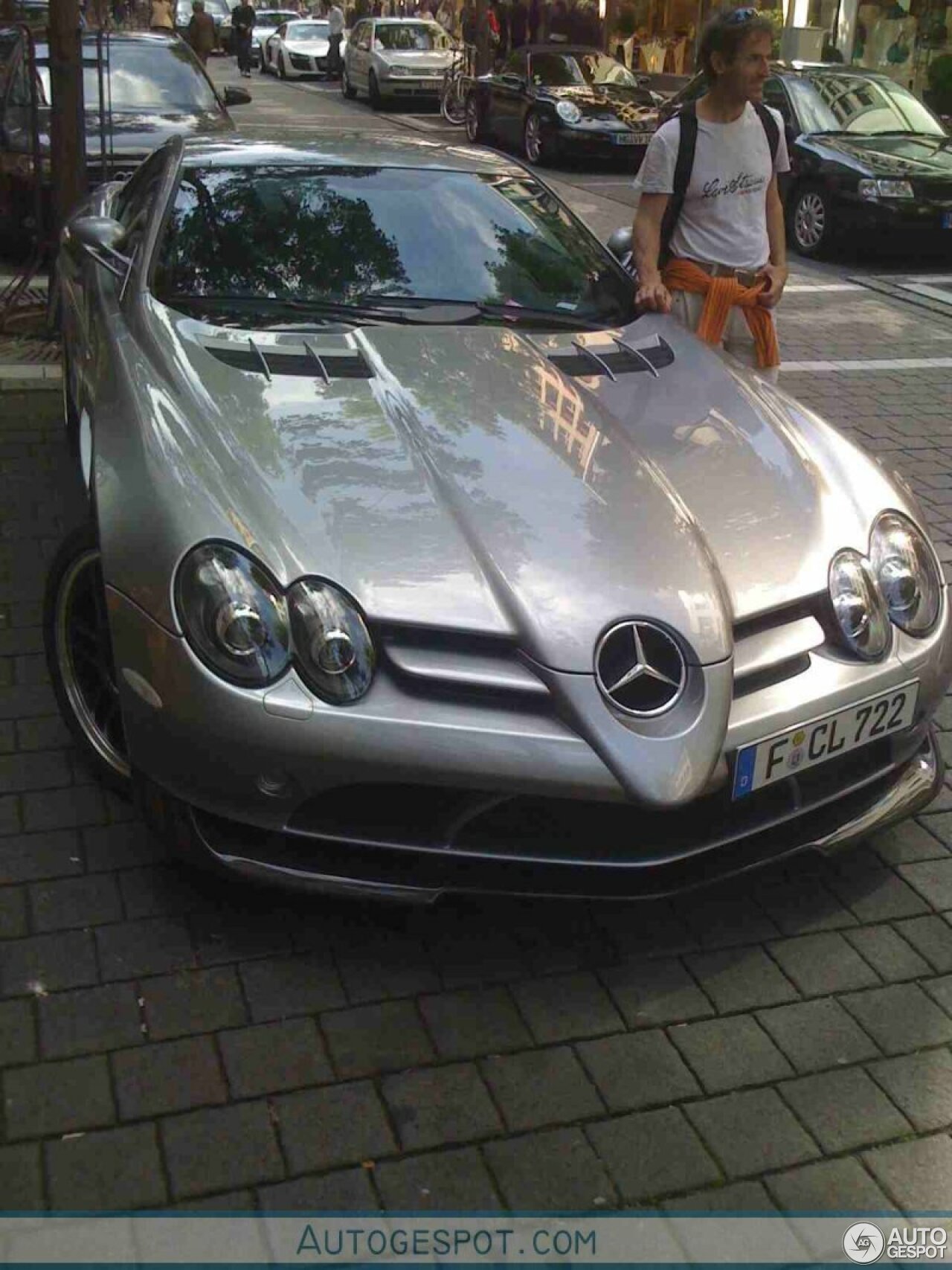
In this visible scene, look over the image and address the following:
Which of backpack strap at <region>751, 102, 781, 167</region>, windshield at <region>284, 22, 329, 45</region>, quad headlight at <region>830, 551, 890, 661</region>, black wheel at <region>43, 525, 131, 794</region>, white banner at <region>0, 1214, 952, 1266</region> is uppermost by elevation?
windshield at <region>284, 22, 329, 45</region>

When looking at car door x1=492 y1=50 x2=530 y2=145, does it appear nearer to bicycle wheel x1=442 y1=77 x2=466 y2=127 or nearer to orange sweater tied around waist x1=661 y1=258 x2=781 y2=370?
bicycle wheel x1=442 y1=77 x2=466 y2=127

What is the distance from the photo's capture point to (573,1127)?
264 cm

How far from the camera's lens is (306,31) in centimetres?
3316

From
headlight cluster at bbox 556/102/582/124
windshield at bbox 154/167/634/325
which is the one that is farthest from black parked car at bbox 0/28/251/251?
headlight cluster at bbox 556/102/582/124

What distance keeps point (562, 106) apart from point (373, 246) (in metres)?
13.7

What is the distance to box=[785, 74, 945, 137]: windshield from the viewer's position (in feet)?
41.7

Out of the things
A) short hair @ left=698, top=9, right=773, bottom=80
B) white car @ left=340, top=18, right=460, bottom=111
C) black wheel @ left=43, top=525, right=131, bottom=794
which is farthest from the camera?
white car @ left=340, top=18, right=460, bottom=111

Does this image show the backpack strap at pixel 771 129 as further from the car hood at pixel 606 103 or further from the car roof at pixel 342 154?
the car hood at pixel 606 103

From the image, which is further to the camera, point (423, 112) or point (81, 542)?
point (423, 112)

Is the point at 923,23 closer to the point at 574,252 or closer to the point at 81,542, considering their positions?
the point at 574,252

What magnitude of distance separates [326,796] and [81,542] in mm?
1068

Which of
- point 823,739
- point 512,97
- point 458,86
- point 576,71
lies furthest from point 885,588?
point 458,86

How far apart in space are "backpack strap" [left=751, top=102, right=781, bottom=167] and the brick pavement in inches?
100

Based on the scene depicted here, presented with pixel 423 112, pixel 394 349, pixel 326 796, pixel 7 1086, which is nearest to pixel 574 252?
pixel 394 349
